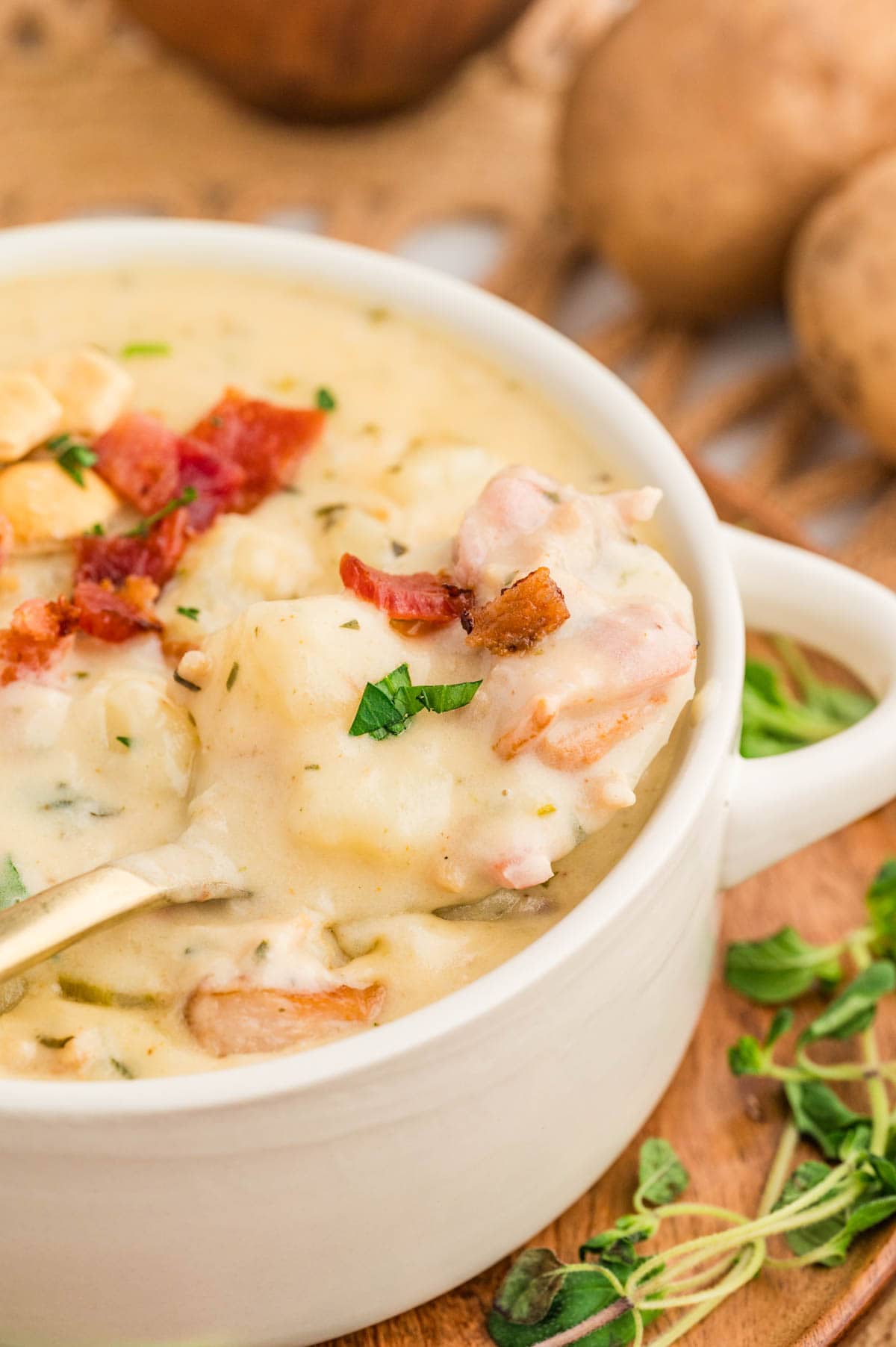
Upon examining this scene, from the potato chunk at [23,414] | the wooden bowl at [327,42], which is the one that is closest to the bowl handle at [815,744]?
the potato chunk at [23,414]

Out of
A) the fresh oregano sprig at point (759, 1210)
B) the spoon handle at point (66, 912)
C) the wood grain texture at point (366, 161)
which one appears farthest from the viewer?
the wood grain texture at point (366, 161)

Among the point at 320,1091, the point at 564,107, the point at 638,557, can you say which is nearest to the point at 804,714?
the point at 638,557

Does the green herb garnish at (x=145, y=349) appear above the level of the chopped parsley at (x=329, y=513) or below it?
below

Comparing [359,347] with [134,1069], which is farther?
[359,347]

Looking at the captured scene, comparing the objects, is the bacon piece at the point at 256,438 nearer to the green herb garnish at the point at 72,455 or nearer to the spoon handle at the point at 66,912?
the green herb garnish at the point at 72,455

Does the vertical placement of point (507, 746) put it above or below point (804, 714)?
above

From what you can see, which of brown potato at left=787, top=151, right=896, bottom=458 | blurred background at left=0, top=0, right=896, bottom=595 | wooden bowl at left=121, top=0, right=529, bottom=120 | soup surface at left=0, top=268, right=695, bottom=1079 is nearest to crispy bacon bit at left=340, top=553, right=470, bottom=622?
soup surface at left=0, top=268, right=695, bottom=1079

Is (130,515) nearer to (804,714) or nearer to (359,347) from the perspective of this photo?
(359,347)
